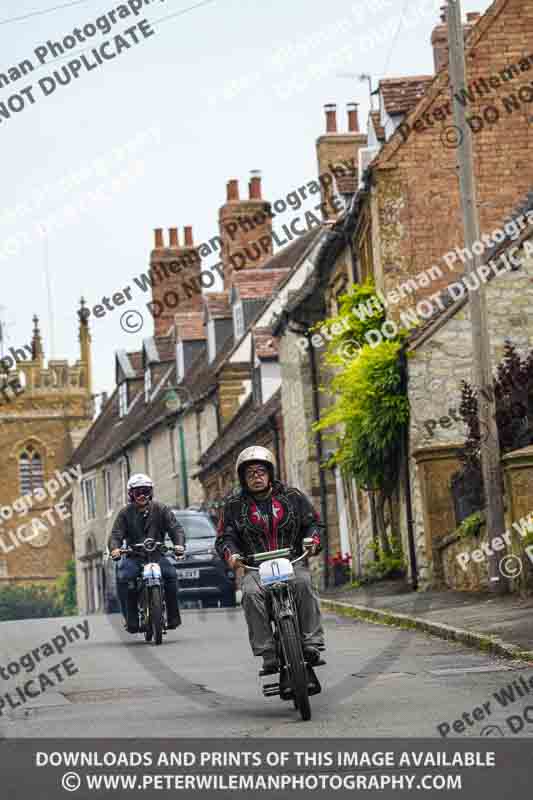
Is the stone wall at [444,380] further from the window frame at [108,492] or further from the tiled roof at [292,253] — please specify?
the window frame at [108,492]

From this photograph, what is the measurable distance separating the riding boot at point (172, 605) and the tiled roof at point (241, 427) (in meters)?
25.4

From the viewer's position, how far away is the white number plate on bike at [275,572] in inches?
410

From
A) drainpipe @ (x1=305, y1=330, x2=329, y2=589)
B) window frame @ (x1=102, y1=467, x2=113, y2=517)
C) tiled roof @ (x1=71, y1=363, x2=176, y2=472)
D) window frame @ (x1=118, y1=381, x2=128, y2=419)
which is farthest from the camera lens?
window frame @ (x1=118, y1=381, x2=128, y2=419)

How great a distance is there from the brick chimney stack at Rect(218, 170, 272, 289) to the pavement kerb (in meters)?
30.0

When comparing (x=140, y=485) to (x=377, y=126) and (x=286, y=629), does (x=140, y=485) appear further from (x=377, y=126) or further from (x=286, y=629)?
(x=377, y=126)

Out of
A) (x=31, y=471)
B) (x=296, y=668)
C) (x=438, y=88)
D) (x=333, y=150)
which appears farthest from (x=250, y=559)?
(x=31, y=471)

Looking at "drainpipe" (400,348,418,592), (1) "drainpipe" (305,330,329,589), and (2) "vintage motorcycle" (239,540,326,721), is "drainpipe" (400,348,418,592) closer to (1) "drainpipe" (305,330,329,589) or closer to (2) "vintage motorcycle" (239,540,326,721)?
(1) "drainpipe" (305,330,329,589)

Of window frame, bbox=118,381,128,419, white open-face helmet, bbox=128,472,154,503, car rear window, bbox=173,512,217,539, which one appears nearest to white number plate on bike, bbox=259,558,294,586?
white open-face helmet, bbox=128,472,154,503

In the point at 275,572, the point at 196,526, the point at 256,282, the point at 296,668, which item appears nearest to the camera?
the point at 296,668

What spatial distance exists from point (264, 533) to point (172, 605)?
6.54 m

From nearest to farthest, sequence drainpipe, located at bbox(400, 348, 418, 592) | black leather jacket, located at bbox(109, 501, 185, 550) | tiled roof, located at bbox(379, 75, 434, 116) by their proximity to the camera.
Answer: black leather jacket, located at bbox(109, 501, 185, 550), drainpipe, located at bbox(400, 348, 418, 592), tiled roof, located at bbox(379, 75, 434, 116)

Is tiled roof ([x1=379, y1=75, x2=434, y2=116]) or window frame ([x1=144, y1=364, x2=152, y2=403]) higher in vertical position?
tiled roof ([x1=379, y1=75, x2=434, y2=116])

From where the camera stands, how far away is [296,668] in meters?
10.0

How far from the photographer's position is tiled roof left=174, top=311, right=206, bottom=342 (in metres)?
59.9
